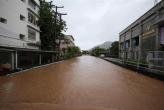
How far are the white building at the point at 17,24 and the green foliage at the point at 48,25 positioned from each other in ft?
9.05

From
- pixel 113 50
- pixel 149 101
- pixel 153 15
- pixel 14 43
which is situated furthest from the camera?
pixel 113 50

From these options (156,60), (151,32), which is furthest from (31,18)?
(156,60)

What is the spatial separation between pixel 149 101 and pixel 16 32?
21.7 m

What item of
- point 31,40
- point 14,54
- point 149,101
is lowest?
point 149,101

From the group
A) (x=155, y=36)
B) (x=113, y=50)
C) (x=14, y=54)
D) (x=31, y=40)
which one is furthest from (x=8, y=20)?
(x=113, y=50)

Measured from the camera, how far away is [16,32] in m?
26.2

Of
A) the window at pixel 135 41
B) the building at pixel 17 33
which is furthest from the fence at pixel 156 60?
the window at pixel 135 41

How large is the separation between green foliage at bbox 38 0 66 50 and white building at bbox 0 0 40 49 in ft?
9.05

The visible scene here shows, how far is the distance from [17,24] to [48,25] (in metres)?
13.8

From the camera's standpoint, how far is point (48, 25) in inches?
1578

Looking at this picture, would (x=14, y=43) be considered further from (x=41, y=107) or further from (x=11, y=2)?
(x=41, y=107)

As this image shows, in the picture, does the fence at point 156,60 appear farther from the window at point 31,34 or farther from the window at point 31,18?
the window at point 31,18

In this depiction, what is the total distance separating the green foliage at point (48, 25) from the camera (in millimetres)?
38503

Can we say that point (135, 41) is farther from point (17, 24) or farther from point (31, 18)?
point (17, 24)
